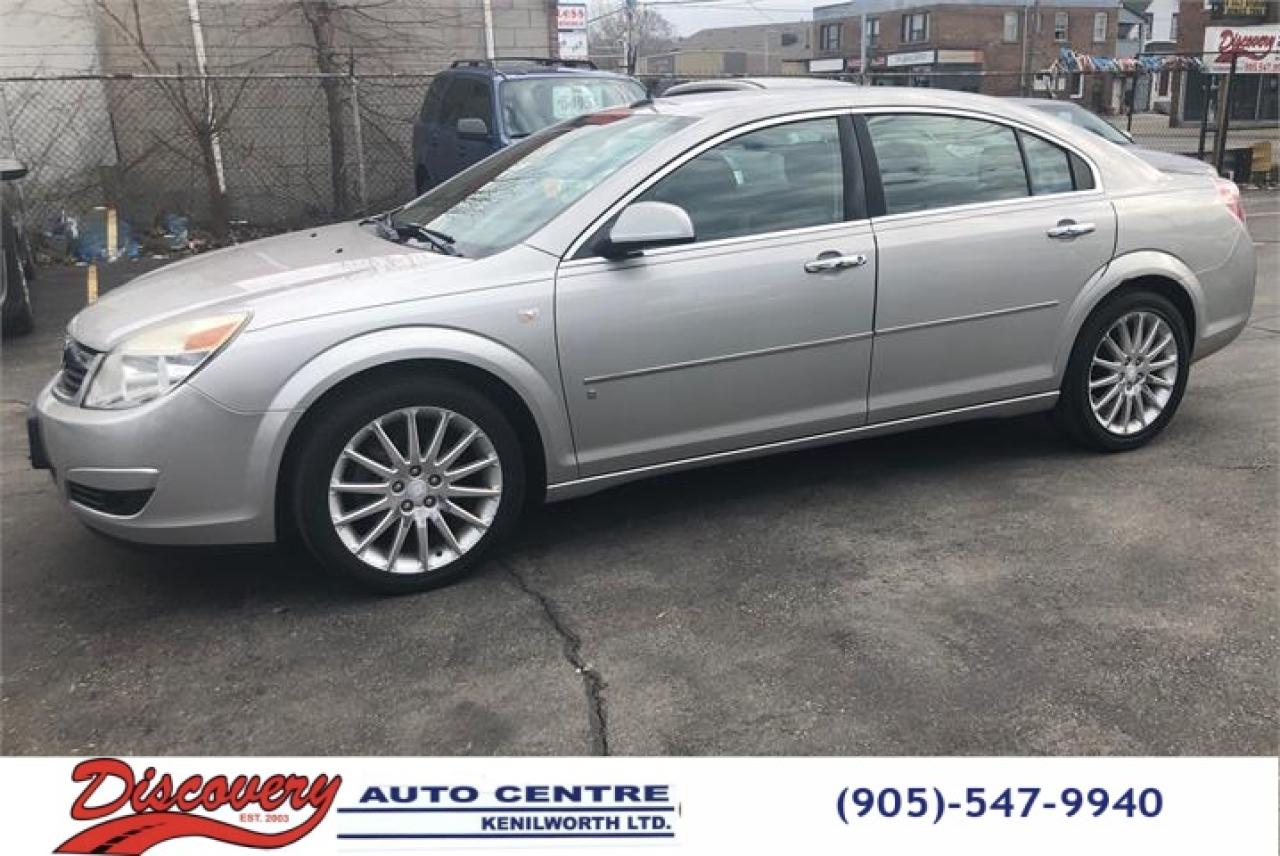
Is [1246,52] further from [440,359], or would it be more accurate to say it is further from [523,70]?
[440,359]

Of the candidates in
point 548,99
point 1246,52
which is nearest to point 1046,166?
point 548,99

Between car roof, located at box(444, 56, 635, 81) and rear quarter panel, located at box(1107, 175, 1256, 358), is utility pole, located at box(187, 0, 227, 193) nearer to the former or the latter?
car roof, located at box(444, 56, 635, 81)

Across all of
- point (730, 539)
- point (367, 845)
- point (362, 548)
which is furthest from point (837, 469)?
point (367, 845)

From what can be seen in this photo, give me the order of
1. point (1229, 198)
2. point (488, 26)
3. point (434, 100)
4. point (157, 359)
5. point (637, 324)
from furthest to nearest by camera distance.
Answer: point (488, 26) → point (434, 100) → point (1229, 198) → point (637, 324) → point (157, 359)

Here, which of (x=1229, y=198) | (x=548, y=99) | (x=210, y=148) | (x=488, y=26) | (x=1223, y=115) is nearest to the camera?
(x=1229, y=198)

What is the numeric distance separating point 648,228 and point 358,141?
414 inches

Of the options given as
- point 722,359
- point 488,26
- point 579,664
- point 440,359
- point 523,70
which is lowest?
point 579,664

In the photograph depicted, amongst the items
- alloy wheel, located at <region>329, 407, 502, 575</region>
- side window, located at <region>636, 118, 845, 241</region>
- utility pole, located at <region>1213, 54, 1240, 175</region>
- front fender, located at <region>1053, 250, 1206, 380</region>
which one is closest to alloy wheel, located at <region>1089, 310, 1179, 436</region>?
front fender, located at <region>1053, 250, 1206, 380</region>

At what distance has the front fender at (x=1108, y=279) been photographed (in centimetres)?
443

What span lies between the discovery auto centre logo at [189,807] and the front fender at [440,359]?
3.48ft

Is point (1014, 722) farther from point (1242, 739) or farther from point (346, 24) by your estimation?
point (346, 24)

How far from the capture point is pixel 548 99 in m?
9.46

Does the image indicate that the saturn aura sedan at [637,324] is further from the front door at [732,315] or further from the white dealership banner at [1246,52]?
the white dealership banner at [1246,52]

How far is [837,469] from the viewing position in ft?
15.3
